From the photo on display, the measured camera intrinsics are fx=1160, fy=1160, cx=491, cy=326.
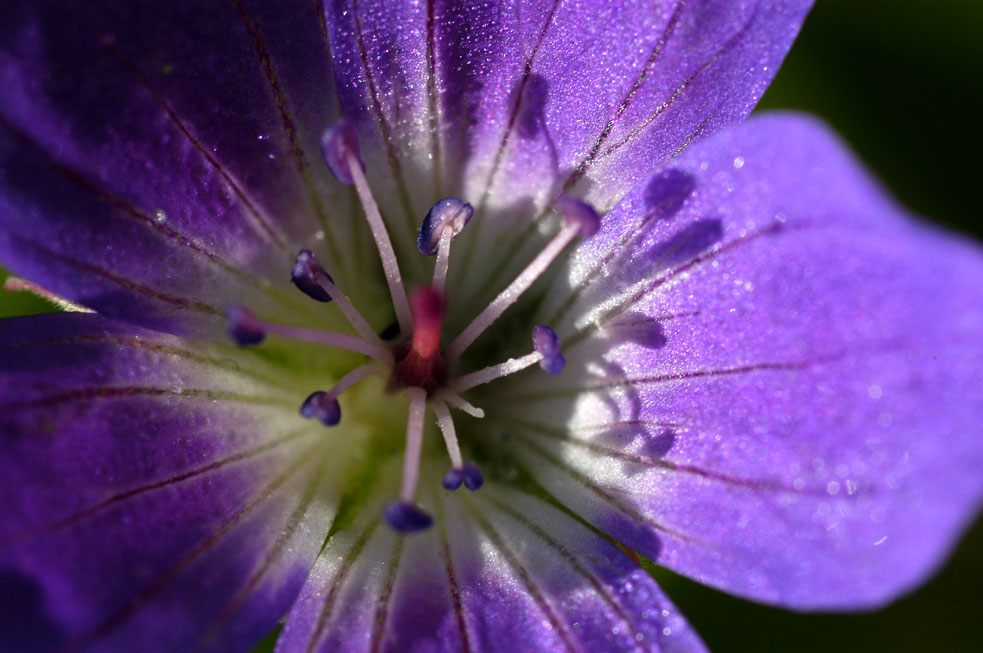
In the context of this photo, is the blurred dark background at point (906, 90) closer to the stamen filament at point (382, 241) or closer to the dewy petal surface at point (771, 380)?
the dewy petal surface at point (771, 380)

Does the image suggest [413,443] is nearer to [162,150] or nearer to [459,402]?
[459,402]

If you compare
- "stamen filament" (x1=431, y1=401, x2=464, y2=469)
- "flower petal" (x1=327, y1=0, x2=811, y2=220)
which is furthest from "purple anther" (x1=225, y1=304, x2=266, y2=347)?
"flower petal" (x1=327, y1=0, x2=811, y2=220)

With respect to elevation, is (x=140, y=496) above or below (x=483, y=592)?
above

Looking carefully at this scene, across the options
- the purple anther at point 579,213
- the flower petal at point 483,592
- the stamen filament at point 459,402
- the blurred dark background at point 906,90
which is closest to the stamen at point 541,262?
the purple anther at point 579,213

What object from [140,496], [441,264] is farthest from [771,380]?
[140,496]

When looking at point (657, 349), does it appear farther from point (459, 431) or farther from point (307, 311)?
point (307, 311)

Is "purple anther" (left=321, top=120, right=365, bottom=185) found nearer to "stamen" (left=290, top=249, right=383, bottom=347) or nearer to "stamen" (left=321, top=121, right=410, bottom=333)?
"stamen" (left=321, top=121, right=410, bottom=333)
